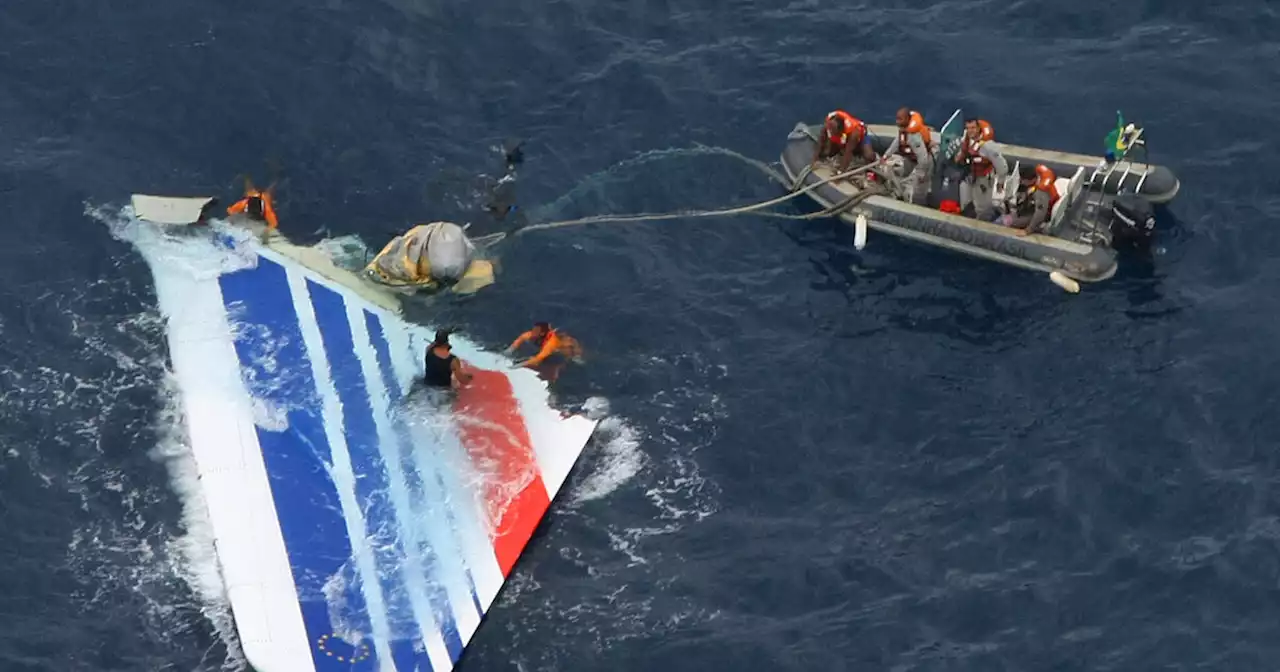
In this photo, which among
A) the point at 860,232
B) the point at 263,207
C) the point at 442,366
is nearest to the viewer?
the point at 442,366

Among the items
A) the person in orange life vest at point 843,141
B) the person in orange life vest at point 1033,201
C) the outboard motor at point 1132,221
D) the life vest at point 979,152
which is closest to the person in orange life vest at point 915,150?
the person in orange life vest at point 843,141

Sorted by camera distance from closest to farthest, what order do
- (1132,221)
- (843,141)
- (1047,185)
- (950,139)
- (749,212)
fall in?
1. (1132,221)
2. (1047,185)
3. (950,139)
4. (843,141)
5. (749,212)

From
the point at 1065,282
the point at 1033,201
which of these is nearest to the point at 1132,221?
the point at 1065,282

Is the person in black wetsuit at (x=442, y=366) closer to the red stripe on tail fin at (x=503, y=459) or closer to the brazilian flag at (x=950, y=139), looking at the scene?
the red stripe on tail fin at (x=503, y=459)

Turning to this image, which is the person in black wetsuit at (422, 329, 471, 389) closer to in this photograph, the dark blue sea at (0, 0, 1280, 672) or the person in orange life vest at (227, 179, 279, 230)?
the dark blue sea at (0, 0, 1280, 672)

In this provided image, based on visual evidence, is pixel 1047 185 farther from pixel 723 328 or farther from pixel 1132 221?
pixel 723 328

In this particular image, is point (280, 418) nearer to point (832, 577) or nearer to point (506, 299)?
point (506, 299)
